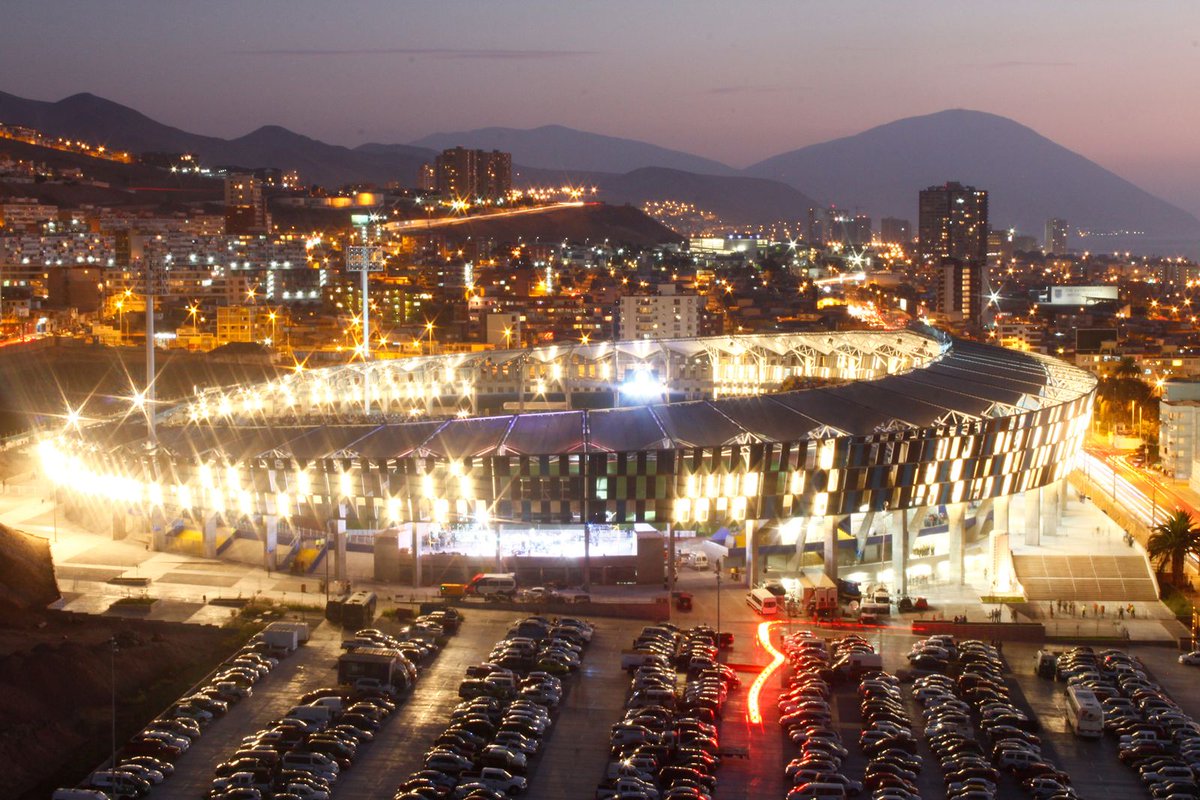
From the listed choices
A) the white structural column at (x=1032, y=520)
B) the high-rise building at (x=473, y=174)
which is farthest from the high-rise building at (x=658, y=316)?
the high-rise building at (x=473, y=174)

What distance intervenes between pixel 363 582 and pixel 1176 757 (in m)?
13.0

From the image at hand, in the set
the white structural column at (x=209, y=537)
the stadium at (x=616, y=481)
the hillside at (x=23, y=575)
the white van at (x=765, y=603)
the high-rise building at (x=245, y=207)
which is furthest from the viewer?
the high-rise building at (x=245, y=207)

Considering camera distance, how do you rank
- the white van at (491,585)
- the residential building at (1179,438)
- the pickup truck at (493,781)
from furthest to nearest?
the residential building at (1179,438) → the white van at (491,585) → the pickup truck at (493,781)

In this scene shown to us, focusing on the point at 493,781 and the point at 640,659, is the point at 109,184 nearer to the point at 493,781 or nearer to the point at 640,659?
the point at 640,659

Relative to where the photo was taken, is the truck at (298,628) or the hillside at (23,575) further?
the hillside at (23,575)

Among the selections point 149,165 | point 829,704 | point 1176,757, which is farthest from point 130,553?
point 149,165

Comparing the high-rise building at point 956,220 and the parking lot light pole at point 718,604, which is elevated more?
the high-rise building at point 956,220

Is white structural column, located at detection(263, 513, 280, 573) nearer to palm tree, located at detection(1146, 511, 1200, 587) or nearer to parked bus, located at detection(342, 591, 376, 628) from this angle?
parked bus, located at detection(342, 591, 376, 628)

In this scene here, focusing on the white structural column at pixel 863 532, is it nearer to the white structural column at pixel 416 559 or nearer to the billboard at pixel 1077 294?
the white structural column at pixel 416 559

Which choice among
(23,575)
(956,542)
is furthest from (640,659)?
(23,575)

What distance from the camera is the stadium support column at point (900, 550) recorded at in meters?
24.2

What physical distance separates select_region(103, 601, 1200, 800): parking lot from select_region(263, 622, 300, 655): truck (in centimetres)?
19

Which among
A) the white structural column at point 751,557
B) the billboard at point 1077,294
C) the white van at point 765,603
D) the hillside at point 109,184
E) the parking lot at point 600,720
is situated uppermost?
the hillside at point 109,184

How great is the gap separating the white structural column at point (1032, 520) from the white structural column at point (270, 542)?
1350 centimetres
